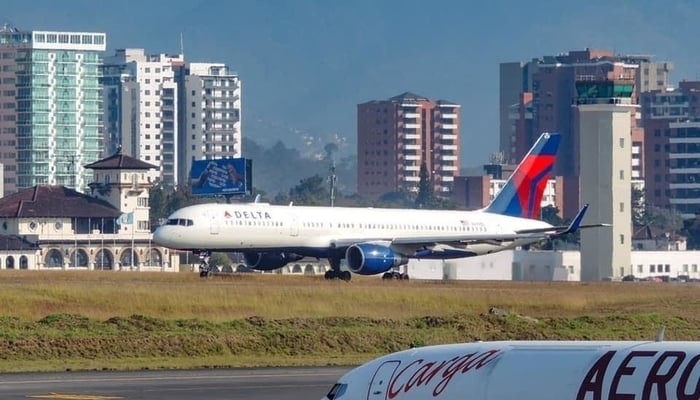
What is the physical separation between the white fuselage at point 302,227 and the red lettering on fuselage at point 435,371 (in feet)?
213

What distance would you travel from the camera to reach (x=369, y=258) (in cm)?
9044

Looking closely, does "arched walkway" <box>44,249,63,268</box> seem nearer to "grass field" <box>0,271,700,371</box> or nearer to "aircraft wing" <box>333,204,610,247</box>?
"aircraft wing" <box>333,204,610,247</box>

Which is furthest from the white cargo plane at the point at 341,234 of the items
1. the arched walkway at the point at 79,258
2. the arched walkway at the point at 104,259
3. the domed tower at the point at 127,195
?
the arched walkway at the point at 104,259

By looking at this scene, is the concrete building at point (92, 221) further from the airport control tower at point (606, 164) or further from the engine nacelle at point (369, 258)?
the engine nacelle at point (369, 258)

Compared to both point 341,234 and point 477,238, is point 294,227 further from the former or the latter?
point 477,238

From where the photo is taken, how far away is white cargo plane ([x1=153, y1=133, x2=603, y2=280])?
Answer: 8969 cm

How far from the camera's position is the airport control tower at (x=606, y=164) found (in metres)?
140

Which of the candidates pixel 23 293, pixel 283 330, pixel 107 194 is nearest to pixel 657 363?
pixel 283 330

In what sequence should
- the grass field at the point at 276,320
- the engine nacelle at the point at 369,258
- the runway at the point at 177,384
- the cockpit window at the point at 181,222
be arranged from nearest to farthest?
the runway at the point at 177,384
the grass field at the point at 276,320
the cockpit window at the point at 181,222
the engine nacelle at the point at 369,258

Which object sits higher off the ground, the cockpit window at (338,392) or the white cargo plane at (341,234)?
the white cargo plane at (341,234)

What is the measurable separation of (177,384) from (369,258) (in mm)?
47668

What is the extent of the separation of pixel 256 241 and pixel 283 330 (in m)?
33.7

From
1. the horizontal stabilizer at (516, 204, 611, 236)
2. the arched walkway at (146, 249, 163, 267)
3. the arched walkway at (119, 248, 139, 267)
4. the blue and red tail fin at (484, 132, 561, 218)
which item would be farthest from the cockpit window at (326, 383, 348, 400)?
the arched walkway at (146, 249, 163, 267)

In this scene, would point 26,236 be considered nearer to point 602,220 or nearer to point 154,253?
point 154,253
